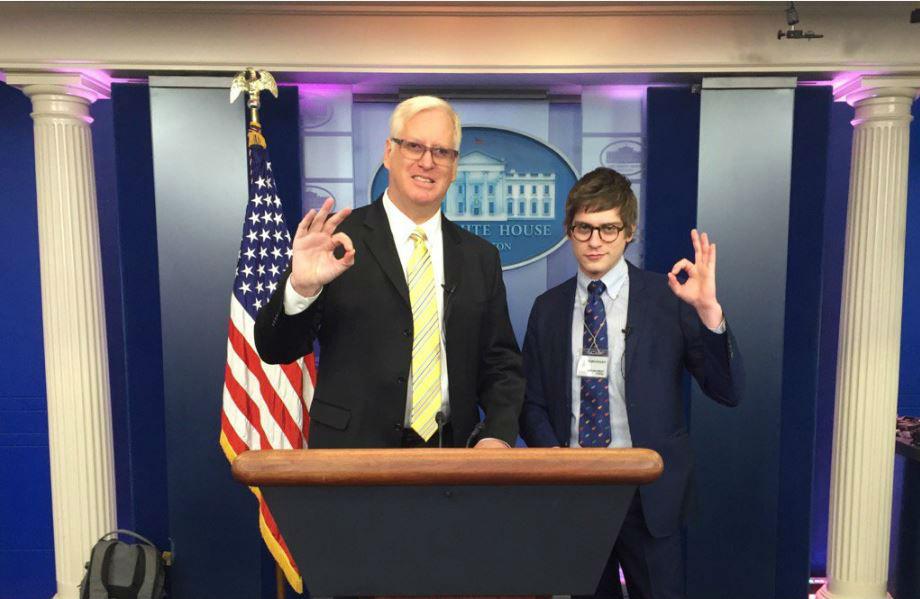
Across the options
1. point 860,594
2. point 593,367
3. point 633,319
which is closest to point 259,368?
point 593,367

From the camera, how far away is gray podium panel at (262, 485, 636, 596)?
0.92 meters

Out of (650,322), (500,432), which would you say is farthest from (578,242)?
(500,432)

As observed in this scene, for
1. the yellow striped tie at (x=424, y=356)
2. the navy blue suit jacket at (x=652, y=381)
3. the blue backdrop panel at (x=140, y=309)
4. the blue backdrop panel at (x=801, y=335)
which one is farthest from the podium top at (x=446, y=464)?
the blue backdrop panel at (x=801, y=335)

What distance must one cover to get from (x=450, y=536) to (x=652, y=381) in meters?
1.23

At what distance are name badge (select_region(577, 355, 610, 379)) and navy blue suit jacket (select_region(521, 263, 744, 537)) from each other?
Result: 5 cm

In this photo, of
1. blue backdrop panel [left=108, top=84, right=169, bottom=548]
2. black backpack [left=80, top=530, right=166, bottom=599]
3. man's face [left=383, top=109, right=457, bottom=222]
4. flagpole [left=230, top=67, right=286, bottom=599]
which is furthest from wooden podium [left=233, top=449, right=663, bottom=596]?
blue backdrop panel [left=108, top=84, right=169, bottom=548]

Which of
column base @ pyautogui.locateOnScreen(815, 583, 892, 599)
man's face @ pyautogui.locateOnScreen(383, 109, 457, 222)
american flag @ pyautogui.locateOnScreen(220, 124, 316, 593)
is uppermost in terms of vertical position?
man's face @ pyautogui.locateOnScreen(383, 109, 457, 222)

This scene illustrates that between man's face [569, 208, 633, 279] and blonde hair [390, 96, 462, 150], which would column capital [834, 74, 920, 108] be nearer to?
man's face [569, 208, 633, 279]

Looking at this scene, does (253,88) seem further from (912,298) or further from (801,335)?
(912,298)

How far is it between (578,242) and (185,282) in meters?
1.96

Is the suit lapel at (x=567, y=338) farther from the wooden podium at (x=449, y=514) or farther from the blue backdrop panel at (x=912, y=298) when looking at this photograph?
the blue backdrop panel at (x=912, y=298)

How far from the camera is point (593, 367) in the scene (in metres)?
2.03

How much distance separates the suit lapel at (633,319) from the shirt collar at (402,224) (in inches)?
26.5

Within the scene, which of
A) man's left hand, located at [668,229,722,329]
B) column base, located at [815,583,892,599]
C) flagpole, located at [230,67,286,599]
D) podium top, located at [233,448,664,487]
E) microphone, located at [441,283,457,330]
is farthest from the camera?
column base, located at [815,583,892,599]
